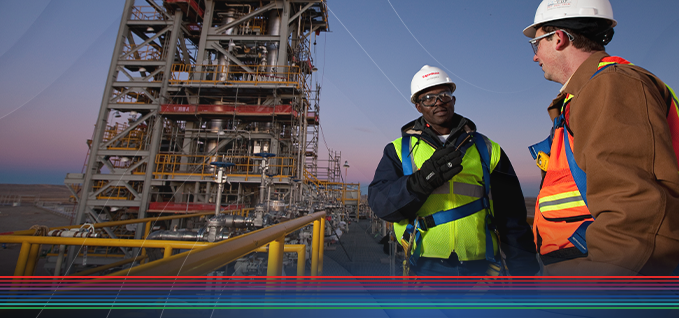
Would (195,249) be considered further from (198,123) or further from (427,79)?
(198,123)

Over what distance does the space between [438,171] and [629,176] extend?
811 mm

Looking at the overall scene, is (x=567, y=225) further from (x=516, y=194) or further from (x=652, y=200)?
(x=516, y=194)

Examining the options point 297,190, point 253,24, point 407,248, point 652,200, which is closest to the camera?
point 652,200

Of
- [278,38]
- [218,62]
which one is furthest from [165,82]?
[278,38]

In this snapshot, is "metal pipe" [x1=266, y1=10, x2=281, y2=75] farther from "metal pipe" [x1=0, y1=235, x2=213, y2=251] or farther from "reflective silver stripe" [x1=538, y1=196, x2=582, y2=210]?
"reflective silver stripe" [x1=538, y1=196, x2=582, y2=210]

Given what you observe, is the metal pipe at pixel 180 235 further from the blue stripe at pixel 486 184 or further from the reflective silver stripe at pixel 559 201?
the reflective silver stripe at pixel 559 201

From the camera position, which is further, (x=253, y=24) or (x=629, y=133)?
(x=253, y=24)

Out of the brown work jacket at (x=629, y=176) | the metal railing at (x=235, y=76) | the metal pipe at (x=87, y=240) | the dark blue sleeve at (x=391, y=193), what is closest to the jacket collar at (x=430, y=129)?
the dark blue sleeve at (x=391, y=193)

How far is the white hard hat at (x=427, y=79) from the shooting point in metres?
1.97

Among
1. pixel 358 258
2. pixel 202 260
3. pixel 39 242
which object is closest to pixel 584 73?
pixel 202 260

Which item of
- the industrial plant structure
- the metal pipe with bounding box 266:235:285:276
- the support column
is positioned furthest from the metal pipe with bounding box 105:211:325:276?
the support column

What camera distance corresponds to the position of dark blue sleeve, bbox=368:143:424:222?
154cm

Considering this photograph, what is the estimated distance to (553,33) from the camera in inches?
44.1

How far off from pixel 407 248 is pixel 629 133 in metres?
1.24
